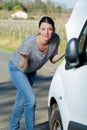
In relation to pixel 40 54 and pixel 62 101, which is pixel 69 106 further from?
pixel 40 54

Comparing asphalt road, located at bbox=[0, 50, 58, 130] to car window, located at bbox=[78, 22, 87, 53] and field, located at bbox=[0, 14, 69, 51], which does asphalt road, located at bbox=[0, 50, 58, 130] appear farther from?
field, located at bbox=[0, 14, 69, 51]

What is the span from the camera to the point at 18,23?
44625mm

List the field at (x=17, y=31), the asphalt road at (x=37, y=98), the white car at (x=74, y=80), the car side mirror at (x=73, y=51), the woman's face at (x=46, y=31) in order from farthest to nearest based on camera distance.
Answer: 1. the field at (x=17, y=31)
2. the asphalt road at (x=37, y=98)
3. the woman's face at (x=46, y=31)
4. the car side mirror at (x=73, y=51)
5. the white car at (x=74, y=80)

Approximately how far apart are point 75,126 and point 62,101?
709 mm

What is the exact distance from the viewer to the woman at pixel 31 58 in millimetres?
6078

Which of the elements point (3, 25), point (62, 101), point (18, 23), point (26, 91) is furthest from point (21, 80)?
point (3, 25)

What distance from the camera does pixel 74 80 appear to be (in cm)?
470

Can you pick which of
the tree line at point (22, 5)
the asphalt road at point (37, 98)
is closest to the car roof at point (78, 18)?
the asphalt road at point (37, 98)

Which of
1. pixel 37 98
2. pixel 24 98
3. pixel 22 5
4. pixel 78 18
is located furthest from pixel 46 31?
pixel 22 5

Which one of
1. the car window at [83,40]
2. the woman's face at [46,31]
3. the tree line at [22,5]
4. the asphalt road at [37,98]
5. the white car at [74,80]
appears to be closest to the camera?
the white car at [74,80]

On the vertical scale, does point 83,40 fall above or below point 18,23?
below

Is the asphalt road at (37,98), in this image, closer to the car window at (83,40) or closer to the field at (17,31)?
the car window at (83,40)

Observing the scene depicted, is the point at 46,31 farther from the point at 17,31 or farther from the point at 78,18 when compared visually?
the point at 17,31

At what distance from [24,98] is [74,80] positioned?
5.35 ft
